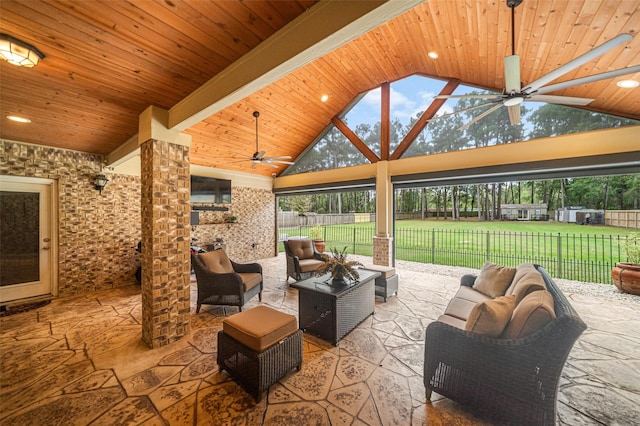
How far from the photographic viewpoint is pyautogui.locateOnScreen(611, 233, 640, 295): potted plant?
4.40 metres

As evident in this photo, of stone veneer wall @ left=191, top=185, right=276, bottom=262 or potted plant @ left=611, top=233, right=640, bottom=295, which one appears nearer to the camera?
potted plant @ left=611, top=233, right=640, bottom=295

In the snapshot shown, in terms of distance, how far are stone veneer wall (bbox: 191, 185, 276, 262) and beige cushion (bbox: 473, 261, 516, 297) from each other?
6401 millimetres

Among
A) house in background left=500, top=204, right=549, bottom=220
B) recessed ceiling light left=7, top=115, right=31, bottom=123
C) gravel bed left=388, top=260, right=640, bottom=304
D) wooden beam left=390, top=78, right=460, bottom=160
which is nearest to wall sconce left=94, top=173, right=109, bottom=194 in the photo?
recessed ceiling light left=7, top=115, right=31, bottom=123

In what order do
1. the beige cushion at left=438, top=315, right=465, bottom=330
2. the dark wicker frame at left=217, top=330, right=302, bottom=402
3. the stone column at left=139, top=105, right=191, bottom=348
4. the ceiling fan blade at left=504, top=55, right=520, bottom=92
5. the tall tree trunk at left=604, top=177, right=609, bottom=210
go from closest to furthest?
the dark wicker frame at left=217, top=330, right=302, bottom=402 → the ceiling fan blade at left=504, top=55, right=520, bottom=92 → the beige cushion at left=438, top=315, right=465, bottom=330 → the stone column at left=139, top=105, right=191, bottom=348 → the tall tree trunk at left=604, top=177, right=609, bottom=210

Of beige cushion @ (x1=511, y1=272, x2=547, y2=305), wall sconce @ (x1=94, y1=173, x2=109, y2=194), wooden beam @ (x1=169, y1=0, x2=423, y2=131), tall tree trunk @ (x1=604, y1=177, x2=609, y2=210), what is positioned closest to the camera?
wooden beam @ (x1=169, y1=0, x2=423, y2=131)

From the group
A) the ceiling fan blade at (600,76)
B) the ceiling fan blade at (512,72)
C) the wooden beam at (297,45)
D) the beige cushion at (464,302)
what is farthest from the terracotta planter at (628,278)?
the wooden beam at (297,45)

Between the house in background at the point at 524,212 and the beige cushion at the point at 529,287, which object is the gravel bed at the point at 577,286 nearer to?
the house in background at the point at 524,212

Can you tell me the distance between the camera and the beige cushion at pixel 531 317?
164cm

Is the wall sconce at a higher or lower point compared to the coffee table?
higher

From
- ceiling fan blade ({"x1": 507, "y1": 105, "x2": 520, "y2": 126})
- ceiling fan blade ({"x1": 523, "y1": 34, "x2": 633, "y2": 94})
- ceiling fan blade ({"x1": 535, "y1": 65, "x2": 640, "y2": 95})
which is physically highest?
ceiling fan blade ({"x1": 507, "y1": 105, "x2": 520, "y2": 126})

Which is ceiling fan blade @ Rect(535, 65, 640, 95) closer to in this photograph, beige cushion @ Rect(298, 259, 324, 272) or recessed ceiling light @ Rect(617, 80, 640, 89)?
recessed ceiling light @ Rect(617, 80, 640, 89)

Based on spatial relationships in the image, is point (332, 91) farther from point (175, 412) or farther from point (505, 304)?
point (175, 412)

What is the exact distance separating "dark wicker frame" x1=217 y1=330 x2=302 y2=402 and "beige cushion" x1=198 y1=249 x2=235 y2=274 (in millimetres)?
1811

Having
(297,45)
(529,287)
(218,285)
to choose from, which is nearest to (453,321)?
(529,287)
